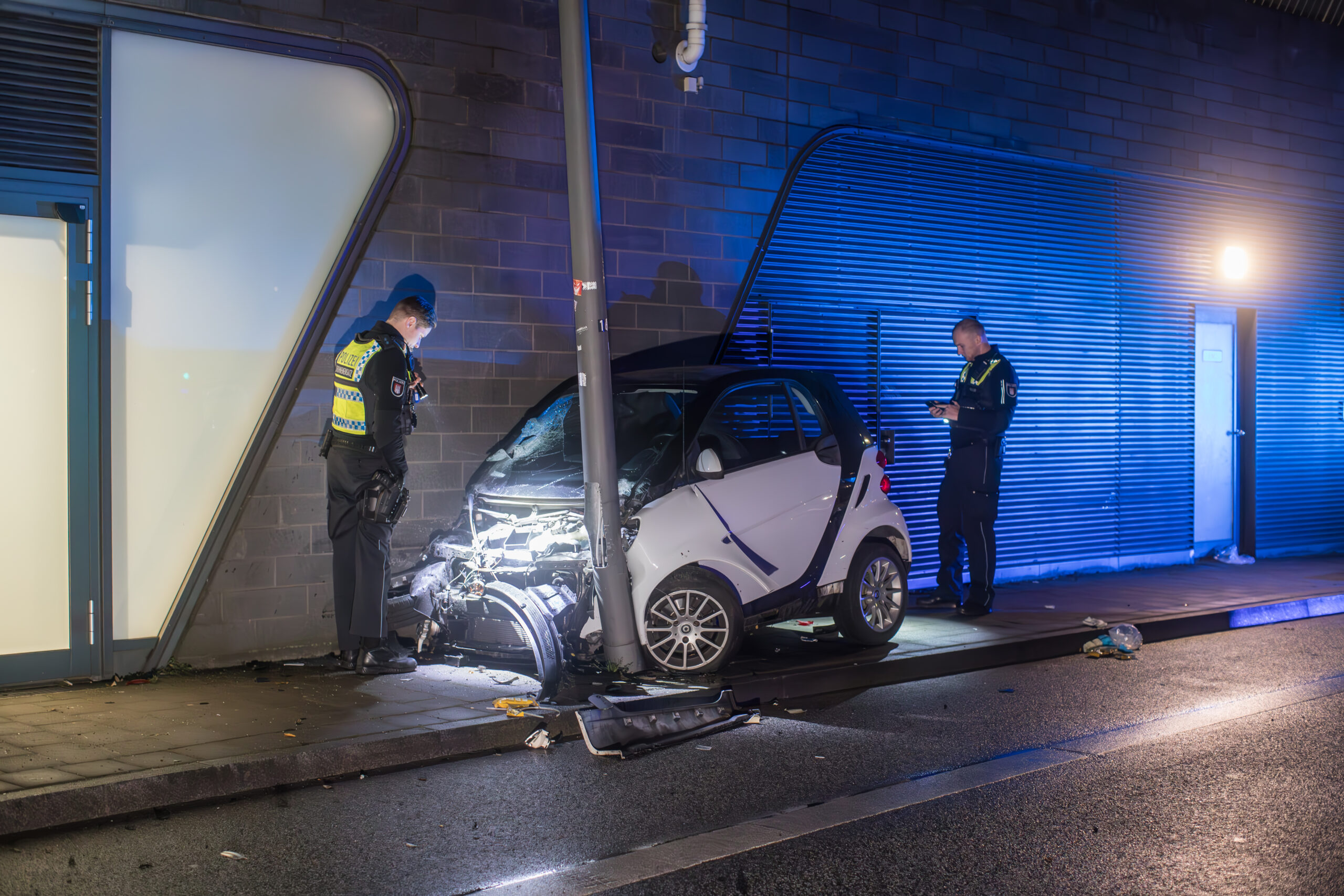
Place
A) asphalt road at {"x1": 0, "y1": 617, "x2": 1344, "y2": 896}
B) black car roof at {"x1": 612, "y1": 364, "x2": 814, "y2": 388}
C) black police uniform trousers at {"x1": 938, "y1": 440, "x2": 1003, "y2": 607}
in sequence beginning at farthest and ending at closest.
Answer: black police uniform trousers at {"x1": 938, "y1": 440, "x2": 1003, "y2": 607}, black car roof at {"x1": 612, "y1": 364, "x2": 814, "y2": 388}, asphalt road at {"x1": 0, "y1": 617, "x2": 1344, "y2": 896}

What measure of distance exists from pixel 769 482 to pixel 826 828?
303 centimetres

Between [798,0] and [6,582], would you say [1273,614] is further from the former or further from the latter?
[6,582]

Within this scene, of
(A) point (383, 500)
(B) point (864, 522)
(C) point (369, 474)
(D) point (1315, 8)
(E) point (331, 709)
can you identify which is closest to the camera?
(E) point (331, 709)

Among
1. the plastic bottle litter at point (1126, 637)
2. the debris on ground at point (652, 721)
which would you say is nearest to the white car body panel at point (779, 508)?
the debris on ground at point (652, 721)

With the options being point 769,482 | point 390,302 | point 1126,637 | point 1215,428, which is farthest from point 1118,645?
point 1215,428

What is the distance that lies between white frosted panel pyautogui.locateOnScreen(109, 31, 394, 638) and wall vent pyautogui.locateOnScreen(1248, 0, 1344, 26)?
34.8ft

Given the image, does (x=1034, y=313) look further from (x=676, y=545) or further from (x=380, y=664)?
(x=380, y=664)

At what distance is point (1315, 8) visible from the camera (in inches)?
527

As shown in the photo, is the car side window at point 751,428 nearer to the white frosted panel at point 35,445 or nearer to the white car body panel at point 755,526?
the white car body panel at point 755,526

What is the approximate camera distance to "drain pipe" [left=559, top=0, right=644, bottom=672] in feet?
21.8

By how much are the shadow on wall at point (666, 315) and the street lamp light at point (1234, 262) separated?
6.47 metres

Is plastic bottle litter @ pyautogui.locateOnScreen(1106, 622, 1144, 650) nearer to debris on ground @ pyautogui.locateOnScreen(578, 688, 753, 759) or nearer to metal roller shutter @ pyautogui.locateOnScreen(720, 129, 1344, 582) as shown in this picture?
metal roller shutter @ pyautogui.locateOnScreen(720, 129, 1344, 582)

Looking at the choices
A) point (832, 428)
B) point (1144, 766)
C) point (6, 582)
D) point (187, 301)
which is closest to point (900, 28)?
point (832, 428)

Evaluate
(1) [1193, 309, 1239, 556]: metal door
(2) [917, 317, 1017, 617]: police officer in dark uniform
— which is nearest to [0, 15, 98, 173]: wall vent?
(2) [917, 317, 1017, 617]: police officer in dark uniform
